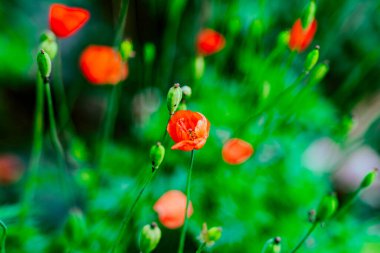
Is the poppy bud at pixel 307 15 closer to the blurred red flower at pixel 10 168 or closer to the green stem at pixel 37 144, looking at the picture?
the green stem at pixel 37 144

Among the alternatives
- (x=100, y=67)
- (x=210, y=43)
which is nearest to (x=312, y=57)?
(x=210, y=43)

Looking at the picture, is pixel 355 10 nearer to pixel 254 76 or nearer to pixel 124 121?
pixel 254 76

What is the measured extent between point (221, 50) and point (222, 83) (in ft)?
0.62

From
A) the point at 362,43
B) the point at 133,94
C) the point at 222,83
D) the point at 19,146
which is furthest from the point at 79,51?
the point at 362,43

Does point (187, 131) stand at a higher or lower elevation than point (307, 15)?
lower

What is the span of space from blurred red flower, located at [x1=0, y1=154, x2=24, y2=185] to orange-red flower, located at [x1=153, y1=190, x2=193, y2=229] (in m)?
0.92

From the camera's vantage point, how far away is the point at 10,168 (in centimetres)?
182

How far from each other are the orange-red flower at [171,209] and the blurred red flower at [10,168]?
918 millimetres

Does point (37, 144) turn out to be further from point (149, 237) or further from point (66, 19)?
point (149, 237)

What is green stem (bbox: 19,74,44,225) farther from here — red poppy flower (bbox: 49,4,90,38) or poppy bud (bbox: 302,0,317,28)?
poppy bud (bbox: 302,0,317,28)

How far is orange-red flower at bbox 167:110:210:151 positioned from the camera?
66cm

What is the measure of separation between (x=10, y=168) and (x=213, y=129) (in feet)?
3.16

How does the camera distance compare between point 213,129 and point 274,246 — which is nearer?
point 274,246

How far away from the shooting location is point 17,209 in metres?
1.16
